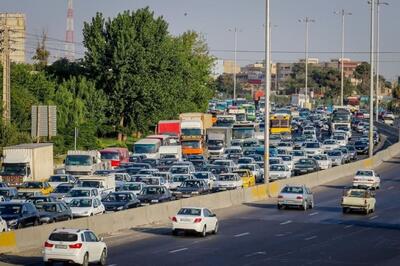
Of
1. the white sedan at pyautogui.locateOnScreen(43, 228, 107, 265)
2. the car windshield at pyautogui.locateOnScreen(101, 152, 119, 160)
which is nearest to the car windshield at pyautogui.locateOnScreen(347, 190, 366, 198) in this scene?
the car windshield at pyautogui.locateOnScreen(101, 152, 119, 160)

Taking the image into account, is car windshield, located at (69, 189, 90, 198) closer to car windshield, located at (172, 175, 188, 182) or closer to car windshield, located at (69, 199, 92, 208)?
car windshield, located at (69, 199, 92, 208)

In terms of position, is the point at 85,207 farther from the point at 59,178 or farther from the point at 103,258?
the point at 59,178

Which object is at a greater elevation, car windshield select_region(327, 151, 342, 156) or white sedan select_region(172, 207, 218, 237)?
car windshield select_region(327, 151, 342, 156)

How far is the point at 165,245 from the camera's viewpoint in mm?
38375

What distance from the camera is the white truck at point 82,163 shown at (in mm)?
66500

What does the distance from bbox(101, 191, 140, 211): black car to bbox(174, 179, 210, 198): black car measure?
23.9 ft

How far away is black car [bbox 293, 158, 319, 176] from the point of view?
75.5 metres

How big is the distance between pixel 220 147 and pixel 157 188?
4177 centimetres

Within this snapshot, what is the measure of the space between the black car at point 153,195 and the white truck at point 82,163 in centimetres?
1452

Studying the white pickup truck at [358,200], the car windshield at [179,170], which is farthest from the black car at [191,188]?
the white pickup truck at [358,200]

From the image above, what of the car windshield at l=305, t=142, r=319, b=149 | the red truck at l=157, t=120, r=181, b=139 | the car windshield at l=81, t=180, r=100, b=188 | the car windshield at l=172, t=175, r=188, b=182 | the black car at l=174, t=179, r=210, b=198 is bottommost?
the black car at l=174, t=179, r=210, b=198

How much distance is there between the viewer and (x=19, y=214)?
38812 mm

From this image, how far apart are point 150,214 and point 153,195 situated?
4.88 meters

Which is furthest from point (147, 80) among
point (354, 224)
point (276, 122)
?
point (354, 224)
